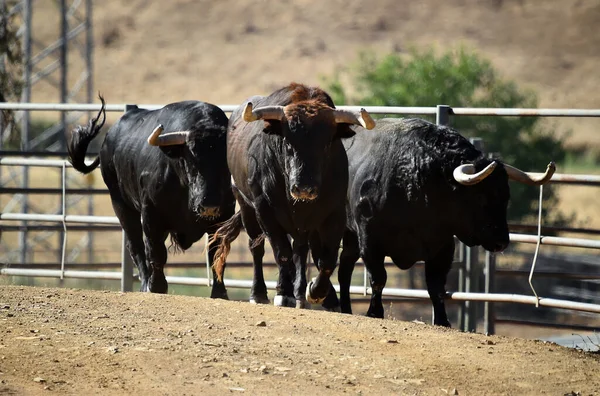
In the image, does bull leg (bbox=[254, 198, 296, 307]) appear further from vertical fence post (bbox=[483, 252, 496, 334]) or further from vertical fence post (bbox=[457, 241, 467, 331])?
vertical fence post (bbox=[457, 241, 467, 331])

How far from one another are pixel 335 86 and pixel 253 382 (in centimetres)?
2769

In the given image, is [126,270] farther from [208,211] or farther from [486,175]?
[486,175]

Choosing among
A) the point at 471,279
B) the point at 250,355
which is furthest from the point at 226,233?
the point at 250,355

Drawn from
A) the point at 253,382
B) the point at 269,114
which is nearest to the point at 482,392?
the point at 253,382

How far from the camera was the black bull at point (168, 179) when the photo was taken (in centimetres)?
1005

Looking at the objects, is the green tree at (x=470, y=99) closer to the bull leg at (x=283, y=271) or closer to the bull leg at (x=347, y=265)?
Result: the bull leg at (x=347, y=265)

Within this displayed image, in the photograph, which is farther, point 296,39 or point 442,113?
point 296,39

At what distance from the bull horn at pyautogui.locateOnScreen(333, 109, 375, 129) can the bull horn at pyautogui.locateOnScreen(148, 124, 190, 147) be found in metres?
1.60

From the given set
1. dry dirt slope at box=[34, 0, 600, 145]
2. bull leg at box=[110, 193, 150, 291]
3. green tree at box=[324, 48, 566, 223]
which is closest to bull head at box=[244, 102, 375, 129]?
bull leg at box=[110, 193, 150, 291]

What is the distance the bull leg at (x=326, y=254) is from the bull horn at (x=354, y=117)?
75 cm

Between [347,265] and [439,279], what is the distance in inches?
39.5

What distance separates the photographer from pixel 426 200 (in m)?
9.34

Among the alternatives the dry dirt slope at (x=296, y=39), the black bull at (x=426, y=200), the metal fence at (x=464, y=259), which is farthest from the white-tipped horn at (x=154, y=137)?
the dry dirt slope at (x=296, y=39)

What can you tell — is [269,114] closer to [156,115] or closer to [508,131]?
[156,115]
